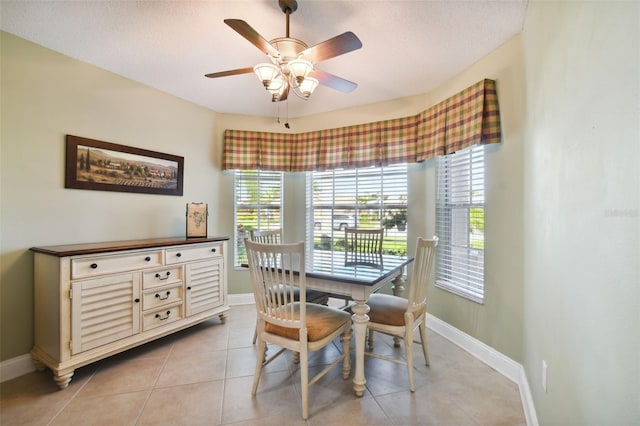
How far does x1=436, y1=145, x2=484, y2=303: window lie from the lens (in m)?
2.52

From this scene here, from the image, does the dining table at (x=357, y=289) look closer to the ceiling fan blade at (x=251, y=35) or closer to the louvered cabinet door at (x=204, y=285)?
the louvered cabinet door at (x=204, y=285)

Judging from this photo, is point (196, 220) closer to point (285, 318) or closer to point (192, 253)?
point (192, 253)

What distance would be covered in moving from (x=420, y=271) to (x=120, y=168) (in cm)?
295

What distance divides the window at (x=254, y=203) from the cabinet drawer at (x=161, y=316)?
3.80 feet

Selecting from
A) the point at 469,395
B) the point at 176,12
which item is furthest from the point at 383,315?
the point at 176,12

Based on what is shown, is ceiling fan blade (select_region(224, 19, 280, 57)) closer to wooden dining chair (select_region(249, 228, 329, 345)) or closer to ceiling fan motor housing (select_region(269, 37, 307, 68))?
ceiling fan motor housing (select_region(269, 37, 307, 68))

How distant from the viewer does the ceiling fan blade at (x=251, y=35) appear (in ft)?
4.97

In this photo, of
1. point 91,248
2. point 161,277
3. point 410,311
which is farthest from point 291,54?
point 161,277

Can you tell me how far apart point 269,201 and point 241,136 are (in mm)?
951

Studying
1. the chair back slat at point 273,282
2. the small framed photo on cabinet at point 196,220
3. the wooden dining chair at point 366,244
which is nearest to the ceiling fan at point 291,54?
the chair back slat at point 273,282

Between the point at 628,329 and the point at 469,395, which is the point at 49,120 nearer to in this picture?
the point at 628,329

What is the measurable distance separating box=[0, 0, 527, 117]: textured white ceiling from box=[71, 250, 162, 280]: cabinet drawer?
1.74 m

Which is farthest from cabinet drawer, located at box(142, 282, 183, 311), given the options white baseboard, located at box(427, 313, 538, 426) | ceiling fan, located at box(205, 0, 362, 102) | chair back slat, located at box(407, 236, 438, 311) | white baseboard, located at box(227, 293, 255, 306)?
white baseboard, located at box(427, 313, 538, 426)

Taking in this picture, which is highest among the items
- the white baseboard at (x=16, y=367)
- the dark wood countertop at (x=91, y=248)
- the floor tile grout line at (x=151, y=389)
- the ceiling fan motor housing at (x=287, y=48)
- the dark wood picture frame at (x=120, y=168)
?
the ceiling fan motor housing at (x=287, y=48)
